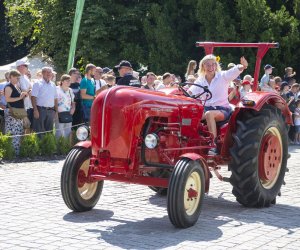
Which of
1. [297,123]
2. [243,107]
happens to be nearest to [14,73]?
[243,107]

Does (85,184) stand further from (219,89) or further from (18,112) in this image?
(18,112)

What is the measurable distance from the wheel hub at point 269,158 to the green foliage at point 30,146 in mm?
5384

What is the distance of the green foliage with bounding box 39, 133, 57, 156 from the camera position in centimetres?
1360

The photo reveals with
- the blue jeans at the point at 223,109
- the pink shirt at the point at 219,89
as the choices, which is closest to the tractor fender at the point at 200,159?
the blue jeans at the point at 223,109

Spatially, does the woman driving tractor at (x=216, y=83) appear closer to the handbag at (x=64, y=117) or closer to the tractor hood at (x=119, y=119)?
the tractor hood at (x=119, y=119)

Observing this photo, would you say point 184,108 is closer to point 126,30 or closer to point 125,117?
point 125,117

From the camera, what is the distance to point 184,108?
27.8 ft

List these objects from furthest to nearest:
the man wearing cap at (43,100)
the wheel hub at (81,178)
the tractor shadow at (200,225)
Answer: the man wearing cap at (43,100)
the wheel hub at (81,178)
the tractor shadow at (200,225)

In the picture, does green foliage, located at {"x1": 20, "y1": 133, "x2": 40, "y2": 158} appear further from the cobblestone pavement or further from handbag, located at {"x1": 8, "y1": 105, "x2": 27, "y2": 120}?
the cobblestone pavement

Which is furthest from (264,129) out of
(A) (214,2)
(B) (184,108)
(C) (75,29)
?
(A) (214,2)

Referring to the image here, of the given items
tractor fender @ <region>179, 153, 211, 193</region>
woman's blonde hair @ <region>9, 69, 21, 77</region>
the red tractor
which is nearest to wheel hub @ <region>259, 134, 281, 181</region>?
the red tractor

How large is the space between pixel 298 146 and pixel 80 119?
605 centimetres

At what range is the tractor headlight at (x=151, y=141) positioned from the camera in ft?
24.9

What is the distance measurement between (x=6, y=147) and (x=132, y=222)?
5.52 m
